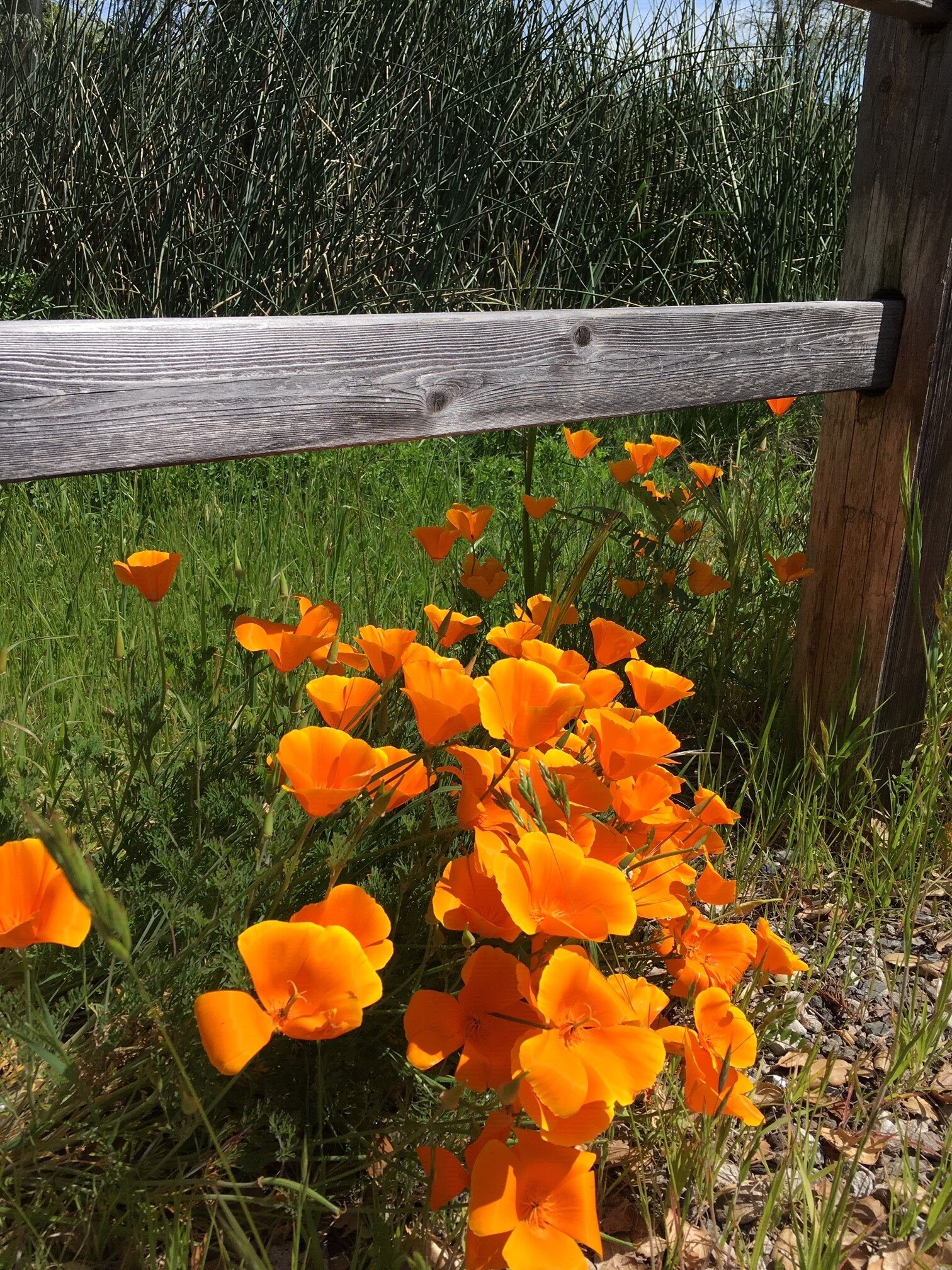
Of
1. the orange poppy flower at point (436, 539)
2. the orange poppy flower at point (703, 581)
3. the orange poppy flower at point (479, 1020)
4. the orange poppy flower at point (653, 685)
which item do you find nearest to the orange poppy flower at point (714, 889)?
the orange poppy flower at point (653, 685)

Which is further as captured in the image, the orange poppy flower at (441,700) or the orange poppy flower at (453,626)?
the orange poppy flower at (453,626)

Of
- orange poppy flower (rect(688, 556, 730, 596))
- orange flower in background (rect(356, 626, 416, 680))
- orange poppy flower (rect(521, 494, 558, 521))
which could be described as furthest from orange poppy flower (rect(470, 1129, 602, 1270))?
orange poppy flower (rect(688, 556, 730, 596))

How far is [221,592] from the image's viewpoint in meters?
2.32

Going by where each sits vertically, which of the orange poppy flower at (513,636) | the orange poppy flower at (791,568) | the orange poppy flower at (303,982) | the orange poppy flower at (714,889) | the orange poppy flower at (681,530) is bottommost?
the orange poppy flower at (714,889)

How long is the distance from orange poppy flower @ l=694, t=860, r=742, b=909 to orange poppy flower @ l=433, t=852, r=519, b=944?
0.33 metres

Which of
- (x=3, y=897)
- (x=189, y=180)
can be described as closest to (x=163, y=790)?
(x=3, y=897)

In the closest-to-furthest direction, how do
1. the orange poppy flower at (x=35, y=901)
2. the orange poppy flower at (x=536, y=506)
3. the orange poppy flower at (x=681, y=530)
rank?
1. the orange poppy flower at (x=35, y=901)
2. the orange poppy flower at (x=536, y=506)
3. the orange poppy flower at (x=681, y=530)

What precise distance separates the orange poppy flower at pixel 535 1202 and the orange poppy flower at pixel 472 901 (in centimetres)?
17

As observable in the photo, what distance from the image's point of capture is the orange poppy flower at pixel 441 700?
0.90 m

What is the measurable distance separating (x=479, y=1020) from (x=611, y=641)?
54 centimetres

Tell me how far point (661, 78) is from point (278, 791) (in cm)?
439

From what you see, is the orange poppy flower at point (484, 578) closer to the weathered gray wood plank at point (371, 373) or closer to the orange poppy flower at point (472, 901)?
the weathered gray wood plank at point (371, 373)

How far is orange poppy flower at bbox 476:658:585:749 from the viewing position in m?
0.92

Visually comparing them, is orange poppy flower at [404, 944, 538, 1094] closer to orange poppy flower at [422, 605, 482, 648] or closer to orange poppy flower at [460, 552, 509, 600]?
orange poppy flower at [422, 605, 482, 648]
